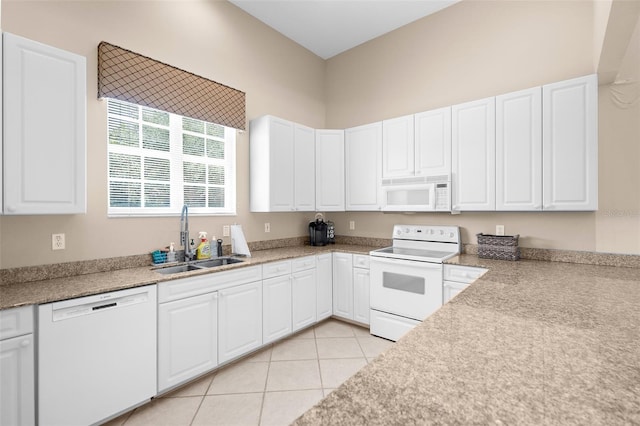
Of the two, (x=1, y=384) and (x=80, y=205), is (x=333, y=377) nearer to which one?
(x=1, y=384)

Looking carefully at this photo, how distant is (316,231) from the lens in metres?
3.87

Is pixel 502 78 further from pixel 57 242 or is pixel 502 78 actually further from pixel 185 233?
pixel 57 242

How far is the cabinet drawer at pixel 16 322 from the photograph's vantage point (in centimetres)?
147

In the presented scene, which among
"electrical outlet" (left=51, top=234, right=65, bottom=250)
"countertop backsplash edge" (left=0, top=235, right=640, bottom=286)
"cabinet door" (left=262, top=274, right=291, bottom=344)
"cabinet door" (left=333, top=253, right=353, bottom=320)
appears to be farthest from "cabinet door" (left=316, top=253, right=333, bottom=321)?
"electrical outlet" (left=51, top=234, right=65, bottom=250)

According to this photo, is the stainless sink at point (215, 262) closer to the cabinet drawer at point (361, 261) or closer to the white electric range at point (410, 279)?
the cabinet drawer at point (361, 261)

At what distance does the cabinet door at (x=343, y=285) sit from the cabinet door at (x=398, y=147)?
1.10 meters

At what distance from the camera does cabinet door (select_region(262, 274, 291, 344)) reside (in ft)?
9.17

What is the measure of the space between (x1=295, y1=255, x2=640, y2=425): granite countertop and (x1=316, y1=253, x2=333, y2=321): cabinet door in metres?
2.11

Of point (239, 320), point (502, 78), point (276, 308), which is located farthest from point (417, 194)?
point (239, 320)

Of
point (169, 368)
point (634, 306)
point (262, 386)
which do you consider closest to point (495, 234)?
point (634, 306)

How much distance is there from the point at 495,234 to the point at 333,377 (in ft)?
6.82

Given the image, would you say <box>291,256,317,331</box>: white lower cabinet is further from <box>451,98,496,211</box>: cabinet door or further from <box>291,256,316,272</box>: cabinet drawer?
<box>451,98,496,211</box>: cabinet door

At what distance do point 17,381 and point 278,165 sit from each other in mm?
2524

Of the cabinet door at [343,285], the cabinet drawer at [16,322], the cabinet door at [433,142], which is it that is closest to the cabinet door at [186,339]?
the cabinet drawer at [16,322]
